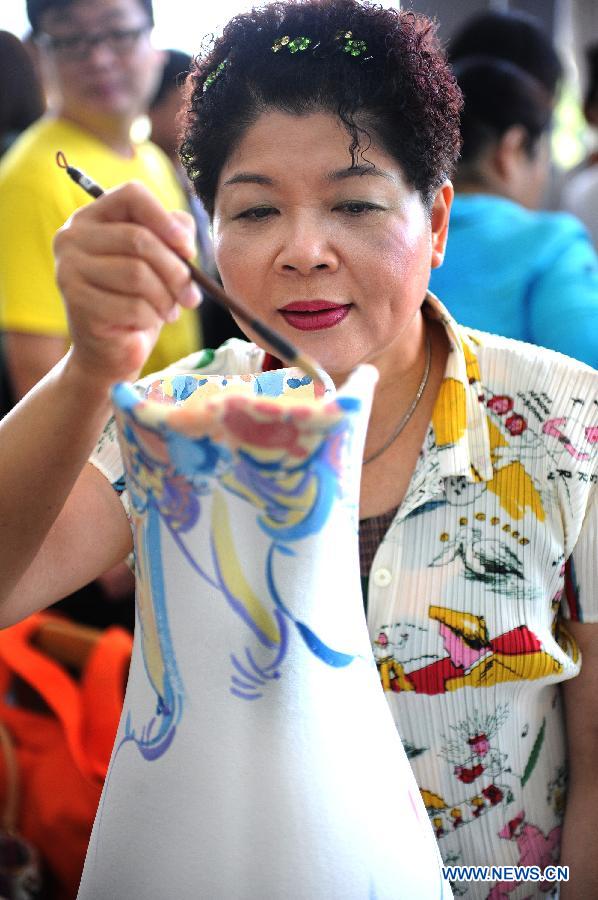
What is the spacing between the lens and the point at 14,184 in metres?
1.43

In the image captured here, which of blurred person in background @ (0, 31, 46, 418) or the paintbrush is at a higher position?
blurred person in background @ (0, 31, 46, 418)

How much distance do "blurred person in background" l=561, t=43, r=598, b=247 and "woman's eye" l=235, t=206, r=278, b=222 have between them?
1.53m

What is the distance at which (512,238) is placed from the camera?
4.66ft

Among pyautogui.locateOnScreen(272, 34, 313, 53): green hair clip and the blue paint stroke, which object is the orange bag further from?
pyautogui.locateOnScreen(272, 34, 313, 53): green hair clip

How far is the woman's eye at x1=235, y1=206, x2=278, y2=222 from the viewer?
2.73 feet

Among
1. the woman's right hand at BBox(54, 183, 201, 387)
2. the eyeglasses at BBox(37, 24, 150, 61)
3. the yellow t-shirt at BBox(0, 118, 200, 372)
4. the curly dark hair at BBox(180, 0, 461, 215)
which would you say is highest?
the eyeglasses at BBox(37, 24, 150, 61)

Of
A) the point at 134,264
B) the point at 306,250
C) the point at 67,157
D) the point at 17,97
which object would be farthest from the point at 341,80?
the point at 17,97

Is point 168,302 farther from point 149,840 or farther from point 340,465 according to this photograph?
point 149,840

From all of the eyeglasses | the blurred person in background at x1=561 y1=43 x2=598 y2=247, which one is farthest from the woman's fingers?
the blurred person in background at x1=561 y1=43 x2=598 y2=247

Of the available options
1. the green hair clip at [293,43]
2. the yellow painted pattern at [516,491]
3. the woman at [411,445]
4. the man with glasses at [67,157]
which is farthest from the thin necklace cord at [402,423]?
the man with glasses at [67,157]

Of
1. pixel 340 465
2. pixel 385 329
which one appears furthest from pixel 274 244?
pixel 340 465

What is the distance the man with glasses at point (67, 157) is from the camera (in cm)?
142

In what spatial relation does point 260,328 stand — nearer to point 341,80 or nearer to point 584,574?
point 341,80

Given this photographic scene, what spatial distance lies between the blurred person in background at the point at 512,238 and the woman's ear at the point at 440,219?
400 millimetres
